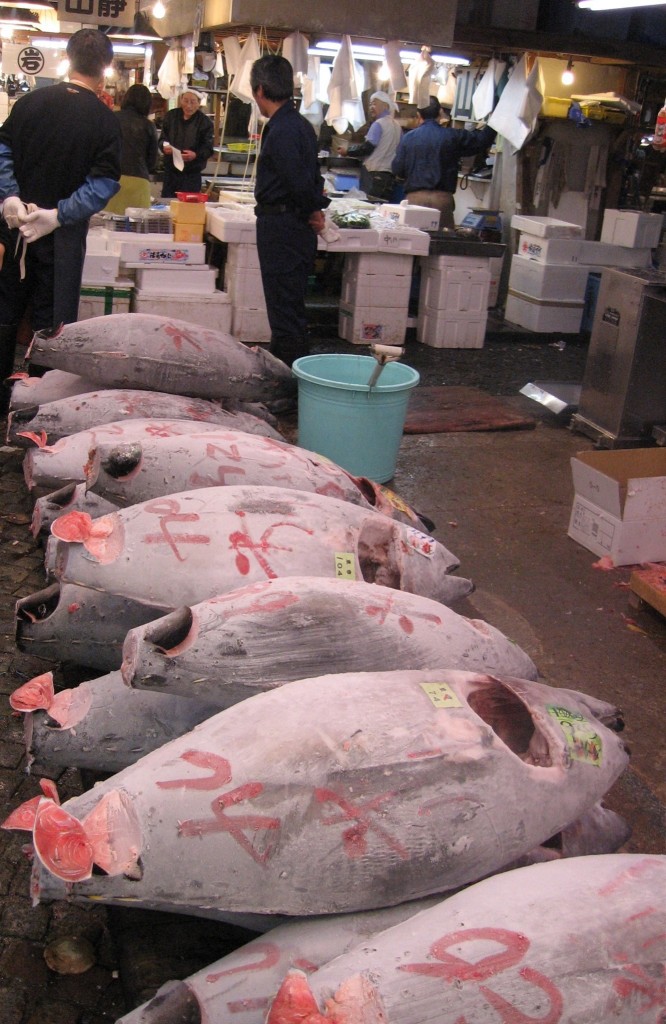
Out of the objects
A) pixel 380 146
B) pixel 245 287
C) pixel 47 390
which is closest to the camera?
pixel 47 390

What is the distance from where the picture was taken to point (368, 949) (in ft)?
5.01

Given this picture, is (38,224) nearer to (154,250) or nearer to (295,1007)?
(154,250)

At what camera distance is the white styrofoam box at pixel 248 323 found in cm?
751

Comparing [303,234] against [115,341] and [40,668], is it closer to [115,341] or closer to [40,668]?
[115,341]

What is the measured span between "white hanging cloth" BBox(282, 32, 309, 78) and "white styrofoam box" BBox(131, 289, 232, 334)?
225 centimetres

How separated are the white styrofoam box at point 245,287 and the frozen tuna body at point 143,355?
3.22 meters

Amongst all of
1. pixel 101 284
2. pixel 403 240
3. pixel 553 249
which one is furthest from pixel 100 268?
pixel 553 249

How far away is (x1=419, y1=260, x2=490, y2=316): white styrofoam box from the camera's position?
8.34 m

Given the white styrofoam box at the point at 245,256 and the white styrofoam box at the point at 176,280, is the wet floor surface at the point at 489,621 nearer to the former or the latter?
the white styrofoam box at the point at 245,256

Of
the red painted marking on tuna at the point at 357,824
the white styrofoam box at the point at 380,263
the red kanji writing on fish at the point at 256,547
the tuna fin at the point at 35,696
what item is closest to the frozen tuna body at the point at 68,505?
the red kanji writing on fish at the point at 256,547

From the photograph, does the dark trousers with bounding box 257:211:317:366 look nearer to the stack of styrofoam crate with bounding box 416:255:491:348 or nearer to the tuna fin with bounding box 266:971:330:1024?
the stack of styrofoam crate with bounding box 416:255:491:348

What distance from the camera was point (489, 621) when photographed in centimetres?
376

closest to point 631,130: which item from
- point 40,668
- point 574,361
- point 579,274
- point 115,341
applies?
point 579,274

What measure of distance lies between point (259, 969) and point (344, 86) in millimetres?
8199
